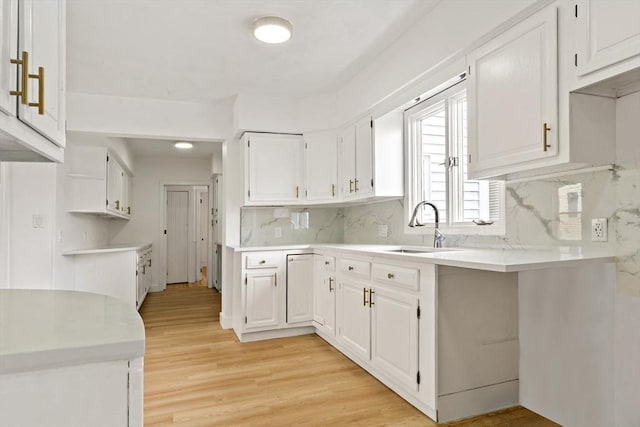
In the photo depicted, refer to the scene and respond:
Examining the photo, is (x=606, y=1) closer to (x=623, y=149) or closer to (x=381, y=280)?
(x=623, y=149)

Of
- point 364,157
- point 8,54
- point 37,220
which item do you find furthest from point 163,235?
point 8,54

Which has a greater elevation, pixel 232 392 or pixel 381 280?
pixel 381 280

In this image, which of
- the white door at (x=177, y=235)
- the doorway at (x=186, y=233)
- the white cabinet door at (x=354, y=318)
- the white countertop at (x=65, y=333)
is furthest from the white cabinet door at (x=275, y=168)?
the white door at (x=177, y=235)

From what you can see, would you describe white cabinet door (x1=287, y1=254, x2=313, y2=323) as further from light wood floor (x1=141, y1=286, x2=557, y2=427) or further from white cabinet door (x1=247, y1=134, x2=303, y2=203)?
white cabinet door (x1=247, y1=134, x2=303, y2=203)

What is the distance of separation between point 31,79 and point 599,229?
234 centimetres

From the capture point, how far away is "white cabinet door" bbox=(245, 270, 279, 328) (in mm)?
3789

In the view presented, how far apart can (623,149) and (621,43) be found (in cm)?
53

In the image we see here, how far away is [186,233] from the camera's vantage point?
785 cm

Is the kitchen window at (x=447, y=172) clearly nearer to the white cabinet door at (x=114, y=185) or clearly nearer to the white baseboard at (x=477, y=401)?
the white baseboard at (x=477, y=401)

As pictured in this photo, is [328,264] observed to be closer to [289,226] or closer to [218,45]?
[289,226]

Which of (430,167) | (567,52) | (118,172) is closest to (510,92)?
(567,52)

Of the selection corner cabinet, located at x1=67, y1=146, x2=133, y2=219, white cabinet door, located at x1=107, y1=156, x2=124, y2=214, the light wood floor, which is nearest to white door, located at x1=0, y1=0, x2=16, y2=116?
the light wood floor

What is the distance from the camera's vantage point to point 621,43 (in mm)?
1478

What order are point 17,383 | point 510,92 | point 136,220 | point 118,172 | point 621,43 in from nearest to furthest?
1. point 17,383
2. point 621,43
3. point 510,92
4. point 118,172
5. point 136,220
